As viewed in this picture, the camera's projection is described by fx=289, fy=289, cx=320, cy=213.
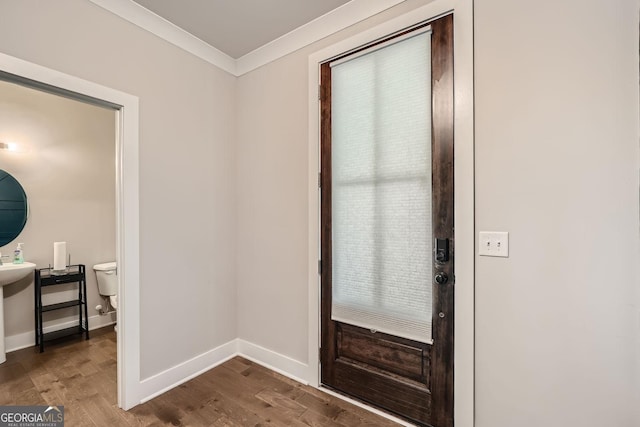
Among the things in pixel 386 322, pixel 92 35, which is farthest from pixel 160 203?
pixel 386 322

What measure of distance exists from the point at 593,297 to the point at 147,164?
108 inches

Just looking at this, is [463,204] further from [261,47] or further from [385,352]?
[261,47]

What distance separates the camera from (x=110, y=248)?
3.55 meters

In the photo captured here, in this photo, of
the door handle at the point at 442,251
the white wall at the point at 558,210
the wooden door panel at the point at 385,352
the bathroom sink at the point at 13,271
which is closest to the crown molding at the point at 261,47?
the white wall at the point at 558,210

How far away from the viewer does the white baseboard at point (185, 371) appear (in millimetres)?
2084

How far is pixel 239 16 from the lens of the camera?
2.13m

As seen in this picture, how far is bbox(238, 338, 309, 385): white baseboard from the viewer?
230cm

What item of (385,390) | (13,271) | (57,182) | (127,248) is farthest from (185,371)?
(57,182)

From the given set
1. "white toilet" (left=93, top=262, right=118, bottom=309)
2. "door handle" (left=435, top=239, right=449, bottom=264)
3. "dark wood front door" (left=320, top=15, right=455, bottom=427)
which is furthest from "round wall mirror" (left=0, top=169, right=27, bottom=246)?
"door handle" (left=435, top=239, right=449, bottom=264)

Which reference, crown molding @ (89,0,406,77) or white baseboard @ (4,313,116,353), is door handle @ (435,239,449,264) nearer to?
crown molding @ (89,0,406,77)

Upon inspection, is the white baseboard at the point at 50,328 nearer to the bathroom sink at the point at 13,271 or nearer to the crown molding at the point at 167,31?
the bathroom sink at the point at 13,271

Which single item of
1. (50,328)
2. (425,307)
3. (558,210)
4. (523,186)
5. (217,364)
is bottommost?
(217,364)

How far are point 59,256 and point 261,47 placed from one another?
9.72 ft

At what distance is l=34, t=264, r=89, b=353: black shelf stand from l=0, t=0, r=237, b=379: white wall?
166 centimetres
